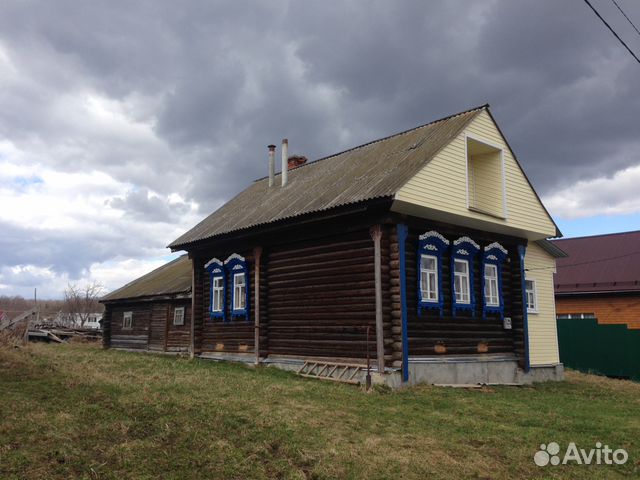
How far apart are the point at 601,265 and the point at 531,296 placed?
9983mm

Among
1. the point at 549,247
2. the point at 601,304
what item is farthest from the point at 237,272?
the point at 601,304

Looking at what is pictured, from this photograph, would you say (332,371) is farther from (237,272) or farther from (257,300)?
(237,272)

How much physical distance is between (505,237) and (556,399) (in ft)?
17.6

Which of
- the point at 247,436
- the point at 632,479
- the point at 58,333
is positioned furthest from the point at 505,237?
the point at 58,333

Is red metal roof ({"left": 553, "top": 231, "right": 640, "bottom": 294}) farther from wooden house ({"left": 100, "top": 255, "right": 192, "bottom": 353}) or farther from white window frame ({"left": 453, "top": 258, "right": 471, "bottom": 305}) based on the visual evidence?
wooden house ({"left": 100, "top": 255, "right": 192, "bottom": 353})

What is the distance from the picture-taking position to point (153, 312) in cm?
2506

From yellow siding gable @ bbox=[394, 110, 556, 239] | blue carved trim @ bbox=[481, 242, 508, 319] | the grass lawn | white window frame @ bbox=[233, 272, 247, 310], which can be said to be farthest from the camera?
white window frame @ bbox=[233, 272, 247, 310]

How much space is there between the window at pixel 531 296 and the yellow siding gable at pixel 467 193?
187 cm

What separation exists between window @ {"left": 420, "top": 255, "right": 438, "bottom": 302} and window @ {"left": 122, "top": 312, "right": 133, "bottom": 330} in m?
17.4

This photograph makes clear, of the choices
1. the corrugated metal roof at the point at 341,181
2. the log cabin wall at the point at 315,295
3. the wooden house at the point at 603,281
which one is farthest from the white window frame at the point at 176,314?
the wooden house at the point at 603,281

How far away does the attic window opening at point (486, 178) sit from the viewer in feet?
52.6

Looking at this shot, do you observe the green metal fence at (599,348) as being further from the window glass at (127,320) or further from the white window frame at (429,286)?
the window glass at (127,320)

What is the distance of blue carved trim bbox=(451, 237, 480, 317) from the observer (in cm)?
1488

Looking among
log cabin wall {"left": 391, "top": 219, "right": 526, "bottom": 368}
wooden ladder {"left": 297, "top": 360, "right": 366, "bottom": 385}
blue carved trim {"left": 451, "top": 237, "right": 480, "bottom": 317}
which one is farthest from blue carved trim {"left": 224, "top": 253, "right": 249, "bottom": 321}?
blue carved trim {"left": 451, "top": 237, "right": 480, "bottom": 317}
